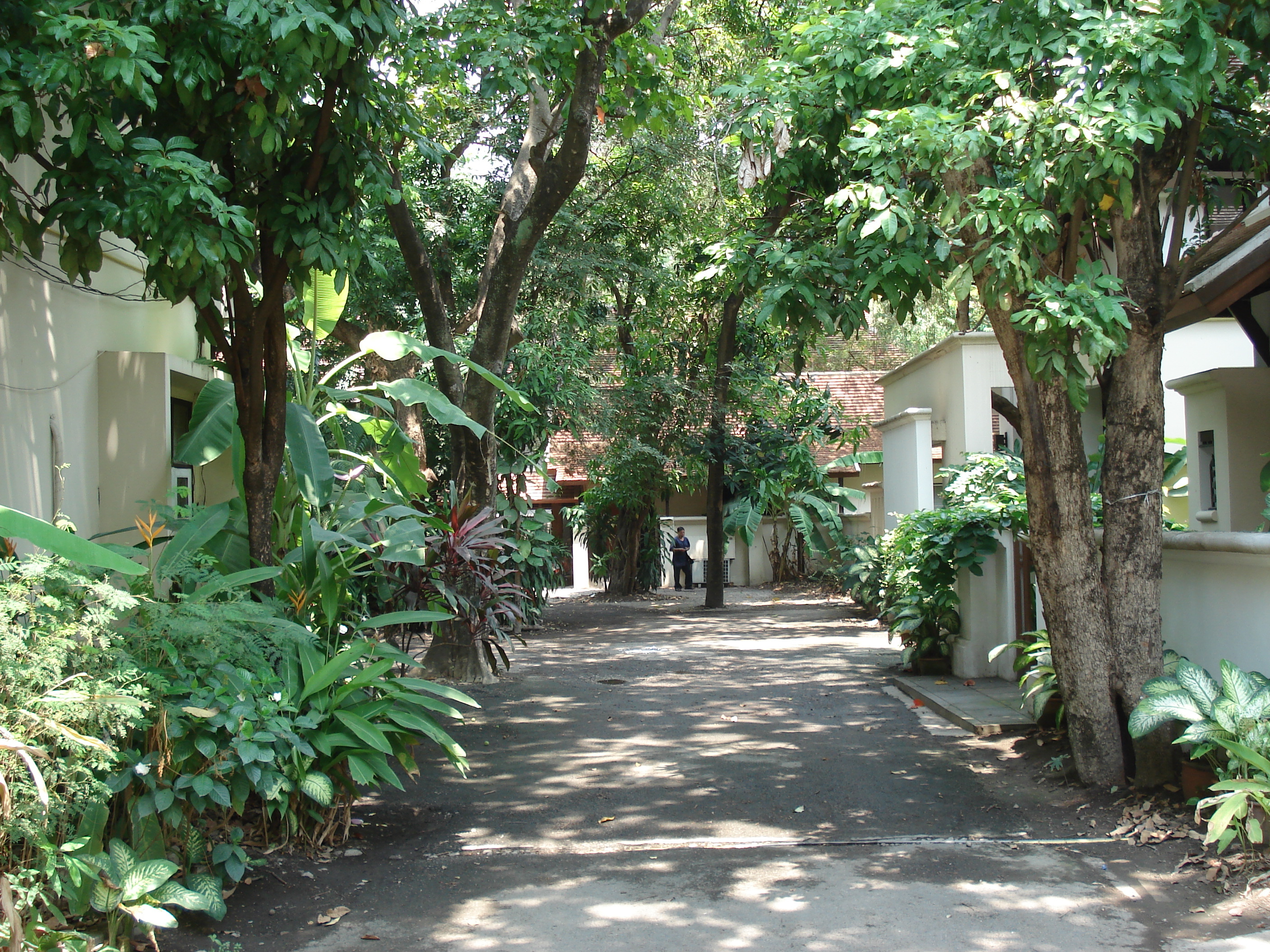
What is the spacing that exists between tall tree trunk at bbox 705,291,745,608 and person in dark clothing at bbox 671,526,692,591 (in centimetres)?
544

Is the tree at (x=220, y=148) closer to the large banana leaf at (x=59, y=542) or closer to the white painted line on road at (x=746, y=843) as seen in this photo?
the large banana leaf at (x=59, y=542)

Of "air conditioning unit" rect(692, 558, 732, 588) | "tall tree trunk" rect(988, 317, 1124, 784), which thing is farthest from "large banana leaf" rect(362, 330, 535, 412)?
"air conditioning unit" rect(692, 558, 732, 588)

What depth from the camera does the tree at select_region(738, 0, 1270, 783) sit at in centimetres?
548

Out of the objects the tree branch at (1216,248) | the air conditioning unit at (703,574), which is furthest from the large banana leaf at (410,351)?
the air conditioning unit at (703,574)

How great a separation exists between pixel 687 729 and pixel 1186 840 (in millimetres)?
4190

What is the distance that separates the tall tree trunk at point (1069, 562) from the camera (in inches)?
245

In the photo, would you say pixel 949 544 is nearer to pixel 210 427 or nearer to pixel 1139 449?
pixel 1139 449

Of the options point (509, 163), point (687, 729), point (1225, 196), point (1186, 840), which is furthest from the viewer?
point (509, 163)

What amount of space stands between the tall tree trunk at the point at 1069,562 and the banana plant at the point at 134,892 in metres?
5.04

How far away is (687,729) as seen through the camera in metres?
8.72

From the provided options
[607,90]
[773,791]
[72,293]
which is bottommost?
[773,791]

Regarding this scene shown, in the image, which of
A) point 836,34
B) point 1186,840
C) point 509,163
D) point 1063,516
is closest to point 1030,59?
point 836,34

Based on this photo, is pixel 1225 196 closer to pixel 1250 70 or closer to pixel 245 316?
pixel 1250 70

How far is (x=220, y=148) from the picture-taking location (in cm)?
557
